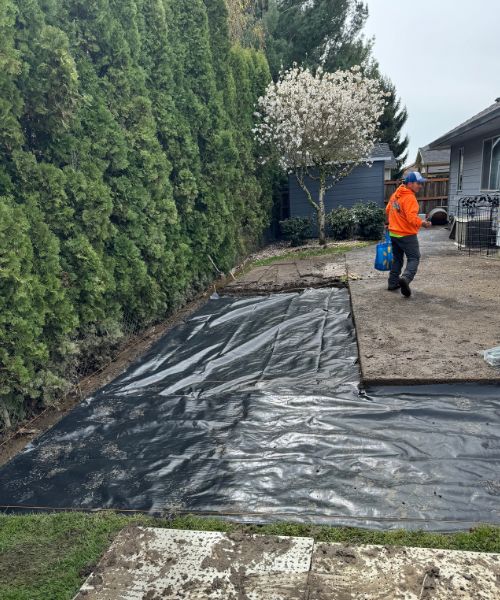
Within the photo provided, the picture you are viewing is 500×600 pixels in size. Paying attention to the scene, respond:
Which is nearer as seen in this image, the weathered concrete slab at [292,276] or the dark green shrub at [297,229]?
the weathered concrete slab at [292,276]

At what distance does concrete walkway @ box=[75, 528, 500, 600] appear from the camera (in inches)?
74.8

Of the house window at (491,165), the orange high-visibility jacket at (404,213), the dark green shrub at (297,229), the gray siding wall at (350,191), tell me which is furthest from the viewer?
the gray siding wall at (350,191)

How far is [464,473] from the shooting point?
2.57 meters

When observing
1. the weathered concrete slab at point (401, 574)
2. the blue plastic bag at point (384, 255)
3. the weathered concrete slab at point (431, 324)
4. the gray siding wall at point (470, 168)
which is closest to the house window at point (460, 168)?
the gray siding wall at point (470, 168)

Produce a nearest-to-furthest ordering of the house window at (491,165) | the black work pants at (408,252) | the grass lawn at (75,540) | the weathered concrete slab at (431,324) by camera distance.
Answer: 1. the grass lawn at (75,540)
2. the weathered concrete slab at (431,324)
3. the black work pants at (408,252)
4. the house window at (491,165)

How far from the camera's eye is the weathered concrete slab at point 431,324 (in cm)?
374

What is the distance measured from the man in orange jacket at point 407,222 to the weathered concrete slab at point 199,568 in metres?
4.41

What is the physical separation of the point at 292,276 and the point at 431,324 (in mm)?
Result: 3683

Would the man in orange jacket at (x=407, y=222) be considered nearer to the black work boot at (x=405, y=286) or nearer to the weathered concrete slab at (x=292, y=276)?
the black work boot at (x=405, y=286)

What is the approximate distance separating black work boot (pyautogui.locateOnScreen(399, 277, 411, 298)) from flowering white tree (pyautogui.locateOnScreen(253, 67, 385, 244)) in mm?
6259

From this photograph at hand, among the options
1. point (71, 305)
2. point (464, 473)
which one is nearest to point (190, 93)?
point (71, 305)

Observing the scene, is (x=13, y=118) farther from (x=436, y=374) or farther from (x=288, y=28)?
(x=288, y=28)

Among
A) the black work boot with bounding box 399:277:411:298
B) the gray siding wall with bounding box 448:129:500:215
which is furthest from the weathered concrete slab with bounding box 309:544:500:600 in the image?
the gray siding wall with bounding box 448:129:500:215

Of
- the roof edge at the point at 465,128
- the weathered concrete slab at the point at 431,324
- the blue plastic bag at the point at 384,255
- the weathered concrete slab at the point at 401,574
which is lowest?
the weathered concrete slab at the point at 401,574
